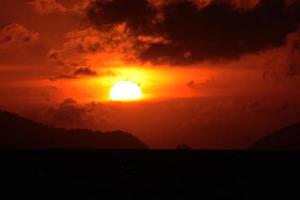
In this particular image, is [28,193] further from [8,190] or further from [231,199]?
[231,199]

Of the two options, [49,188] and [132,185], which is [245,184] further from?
[49,188]

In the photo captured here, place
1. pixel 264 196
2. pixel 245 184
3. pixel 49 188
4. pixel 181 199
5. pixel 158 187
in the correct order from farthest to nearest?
pixel 245 184 → pixel 158 187 → pixel 49 188 → pixel 264 196 → pixel 181 199

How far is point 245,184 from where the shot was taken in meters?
118

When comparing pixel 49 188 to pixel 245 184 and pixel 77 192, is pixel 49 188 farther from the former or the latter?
pixel 245 184

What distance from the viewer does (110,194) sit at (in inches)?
3541

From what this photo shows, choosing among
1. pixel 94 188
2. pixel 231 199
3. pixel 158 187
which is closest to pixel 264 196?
pixel 231 199

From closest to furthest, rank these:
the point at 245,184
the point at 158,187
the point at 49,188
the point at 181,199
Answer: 1. the point at 181,199
2. the point at 49,188
3. the point at 158,187
4. the point at 245,184

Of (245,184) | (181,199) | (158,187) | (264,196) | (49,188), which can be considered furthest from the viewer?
(245,184)

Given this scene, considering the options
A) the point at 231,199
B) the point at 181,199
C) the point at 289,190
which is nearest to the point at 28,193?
the point at 181,199

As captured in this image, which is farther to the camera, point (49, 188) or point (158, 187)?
point (158, 187)

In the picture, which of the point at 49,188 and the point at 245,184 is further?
the point at 245,184

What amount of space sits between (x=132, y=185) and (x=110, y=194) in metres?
20.8

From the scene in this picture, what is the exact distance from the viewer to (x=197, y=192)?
97.1m

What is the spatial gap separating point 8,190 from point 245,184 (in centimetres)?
5071
